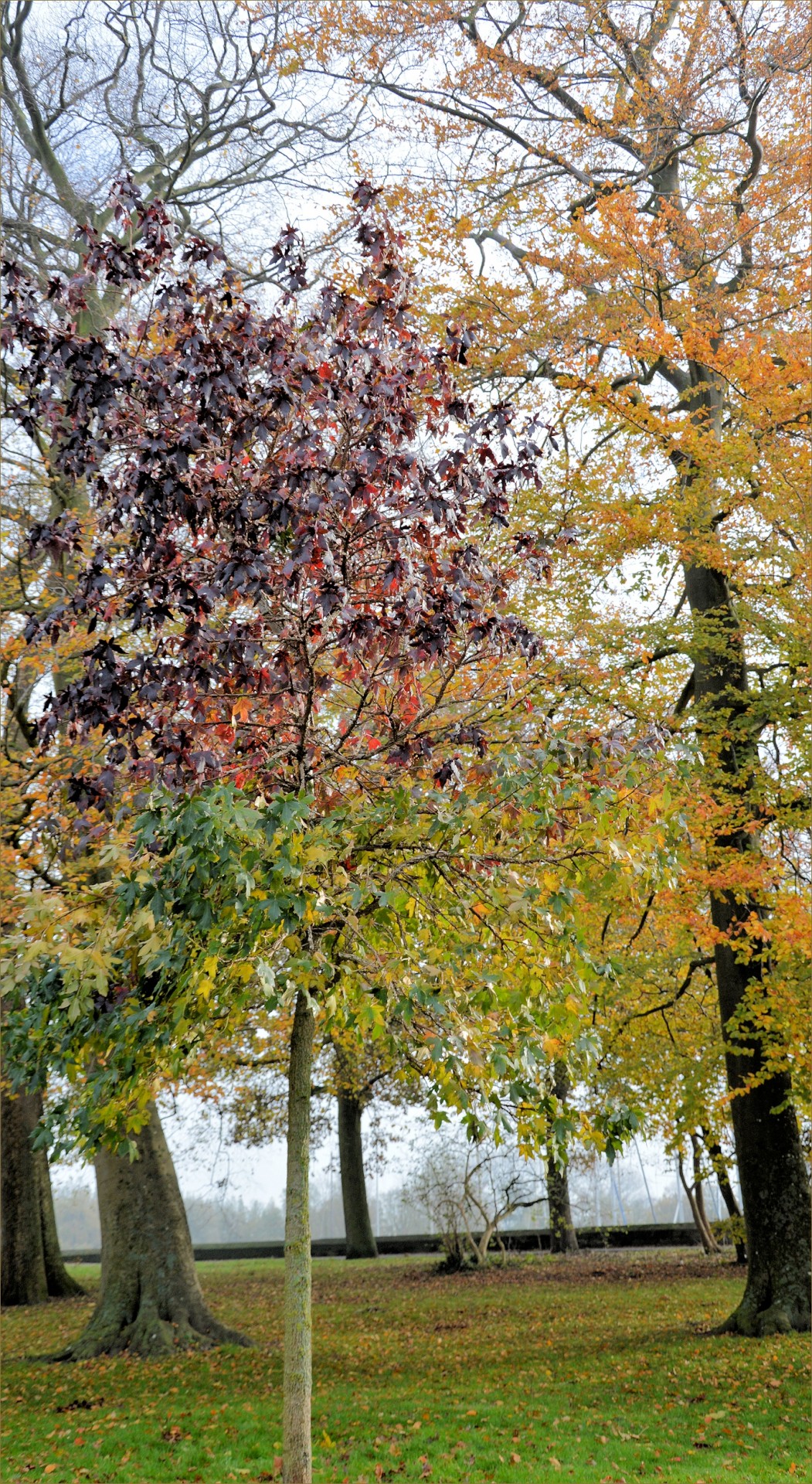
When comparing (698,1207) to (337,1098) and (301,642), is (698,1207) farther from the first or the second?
(301,642)

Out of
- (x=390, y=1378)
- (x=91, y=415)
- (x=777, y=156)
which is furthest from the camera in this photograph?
(x=777, y=156)

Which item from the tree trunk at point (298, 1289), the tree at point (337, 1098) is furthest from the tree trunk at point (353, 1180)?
the tree trunk at point (298, 1289)

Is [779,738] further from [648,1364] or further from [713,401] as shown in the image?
[648,1364]

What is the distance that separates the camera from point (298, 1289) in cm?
408

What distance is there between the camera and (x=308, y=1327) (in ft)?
13.7

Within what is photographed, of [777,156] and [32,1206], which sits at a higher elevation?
[777,156]

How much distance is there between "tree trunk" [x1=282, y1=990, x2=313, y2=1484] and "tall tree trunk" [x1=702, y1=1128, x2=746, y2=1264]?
862cm

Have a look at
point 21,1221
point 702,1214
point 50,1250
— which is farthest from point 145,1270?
point 702,1214

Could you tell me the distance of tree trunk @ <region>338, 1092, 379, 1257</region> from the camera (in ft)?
63.9

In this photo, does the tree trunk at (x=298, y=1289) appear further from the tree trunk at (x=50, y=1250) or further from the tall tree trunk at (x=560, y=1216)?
the tall tree trunk at (x=560, y=1216)

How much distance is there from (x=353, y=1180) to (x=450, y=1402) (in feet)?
41.3

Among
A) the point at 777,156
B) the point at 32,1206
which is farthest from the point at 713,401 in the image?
the point at 32,1206

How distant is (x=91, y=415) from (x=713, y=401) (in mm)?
8163

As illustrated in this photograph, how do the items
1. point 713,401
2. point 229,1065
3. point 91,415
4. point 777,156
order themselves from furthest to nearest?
point 229,1065 < point 713,401 < point 777,156 < point 91,415
